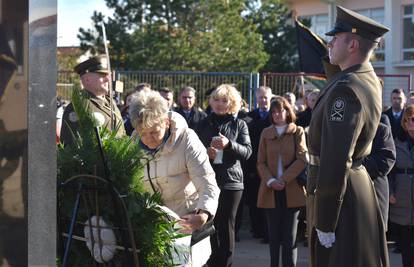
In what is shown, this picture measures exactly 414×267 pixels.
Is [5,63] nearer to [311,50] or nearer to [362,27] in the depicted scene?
[362,27]

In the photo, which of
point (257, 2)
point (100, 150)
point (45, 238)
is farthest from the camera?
point (257, 2)

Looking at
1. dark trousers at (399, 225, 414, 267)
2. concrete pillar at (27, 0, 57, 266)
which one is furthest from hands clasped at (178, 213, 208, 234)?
dark trousers at (399, 225, 414, 267)

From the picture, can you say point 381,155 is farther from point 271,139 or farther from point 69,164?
point 69,164

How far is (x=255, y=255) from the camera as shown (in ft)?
28.2

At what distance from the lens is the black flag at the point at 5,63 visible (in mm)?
2658

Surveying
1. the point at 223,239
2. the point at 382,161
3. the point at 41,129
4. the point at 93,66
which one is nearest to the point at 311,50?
the point at 382,161

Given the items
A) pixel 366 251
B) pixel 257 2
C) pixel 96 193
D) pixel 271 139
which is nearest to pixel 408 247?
pixel 271 139

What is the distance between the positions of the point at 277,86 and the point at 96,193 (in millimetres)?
9314

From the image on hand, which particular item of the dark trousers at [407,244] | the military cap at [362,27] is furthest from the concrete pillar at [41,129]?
the dark trousers at [407,244]

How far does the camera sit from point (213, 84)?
41.7 feet

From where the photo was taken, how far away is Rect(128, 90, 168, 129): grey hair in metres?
4.54

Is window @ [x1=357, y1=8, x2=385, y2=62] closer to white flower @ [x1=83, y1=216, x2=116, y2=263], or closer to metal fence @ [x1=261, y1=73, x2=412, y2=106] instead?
metal fence @ [x1=261, y1=73, x2=412, y2=106]

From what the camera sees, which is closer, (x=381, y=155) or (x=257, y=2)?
(x=381, y=155)

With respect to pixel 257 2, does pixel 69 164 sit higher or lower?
lower
